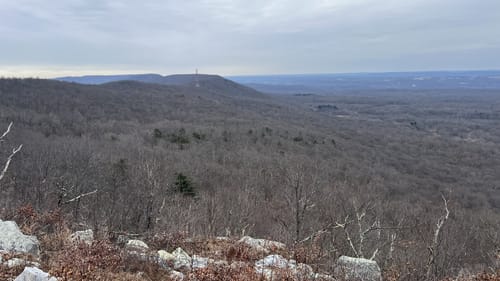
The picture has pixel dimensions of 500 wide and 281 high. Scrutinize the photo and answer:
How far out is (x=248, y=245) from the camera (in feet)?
23.9

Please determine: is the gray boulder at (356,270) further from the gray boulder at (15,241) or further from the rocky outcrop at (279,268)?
the gray boulder at (15,241)

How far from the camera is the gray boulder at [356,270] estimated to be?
6.11 meters

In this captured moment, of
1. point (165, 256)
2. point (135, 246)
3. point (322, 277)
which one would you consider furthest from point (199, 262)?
point (322, 277)

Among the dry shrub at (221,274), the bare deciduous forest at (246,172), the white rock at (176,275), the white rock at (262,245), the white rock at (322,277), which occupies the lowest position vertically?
the bare deciduous forest at (246,172)

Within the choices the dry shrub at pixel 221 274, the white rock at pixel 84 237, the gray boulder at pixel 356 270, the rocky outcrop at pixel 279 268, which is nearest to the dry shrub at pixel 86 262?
the white rock at pixel 84 237

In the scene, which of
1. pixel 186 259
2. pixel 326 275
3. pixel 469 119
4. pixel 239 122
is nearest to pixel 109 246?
pixel 186 259

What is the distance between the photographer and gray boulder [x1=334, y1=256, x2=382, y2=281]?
20.1ft

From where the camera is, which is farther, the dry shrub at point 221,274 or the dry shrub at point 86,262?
the dry shrub at point 221,274

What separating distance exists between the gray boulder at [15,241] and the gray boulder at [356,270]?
174 inches

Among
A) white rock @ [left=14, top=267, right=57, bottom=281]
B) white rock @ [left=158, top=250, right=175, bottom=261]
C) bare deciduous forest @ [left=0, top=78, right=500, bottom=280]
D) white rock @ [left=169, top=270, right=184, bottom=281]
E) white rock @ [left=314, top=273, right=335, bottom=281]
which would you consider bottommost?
bare deciduous forest @ [left=0, top=78, right=500, bottom=280]

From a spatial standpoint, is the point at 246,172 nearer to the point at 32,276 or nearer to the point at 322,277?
the point at 322,277

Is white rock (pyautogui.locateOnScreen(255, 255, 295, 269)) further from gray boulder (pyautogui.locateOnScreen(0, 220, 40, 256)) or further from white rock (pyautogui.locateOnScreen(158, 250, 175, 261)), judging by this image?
gray boulder (pyautogui.locateOnScreen(0, 220, 40, 256))

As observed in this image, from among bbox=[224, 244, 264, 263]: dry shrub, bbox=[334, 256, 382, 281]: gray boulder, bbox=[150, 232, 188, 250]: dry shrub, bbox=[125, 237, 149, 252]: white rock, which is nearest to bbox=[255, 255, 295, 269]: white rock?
bbox=[224, 244, 264, 263]: dry shrub

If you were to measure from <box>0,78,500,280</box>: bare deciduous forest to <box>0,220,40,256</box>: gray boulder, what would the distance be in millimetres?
1278
